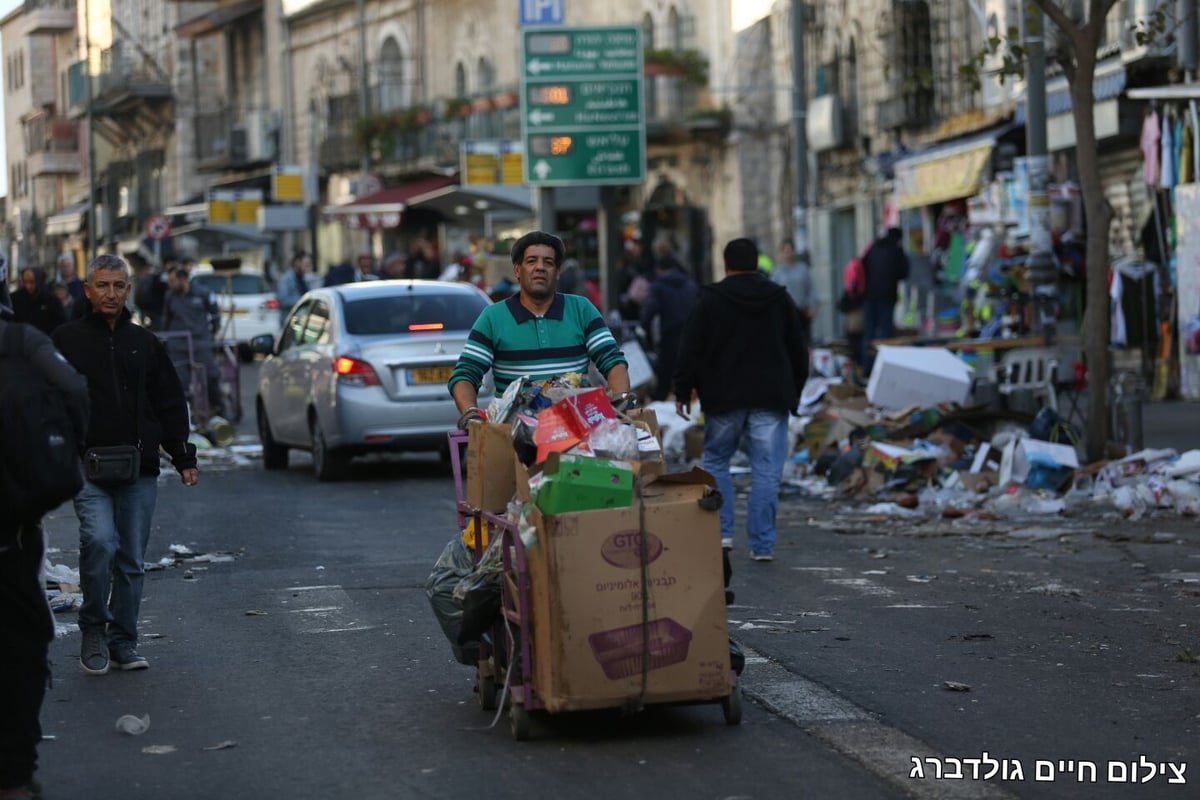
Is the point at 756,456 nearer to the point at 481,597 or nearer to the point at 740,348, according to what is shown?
the point at 740,348

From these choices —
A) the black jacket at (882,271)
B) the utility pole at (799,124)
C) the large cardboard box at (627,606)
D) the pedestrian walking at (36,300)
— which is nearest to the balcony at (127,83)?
the utility pole at (799,124)

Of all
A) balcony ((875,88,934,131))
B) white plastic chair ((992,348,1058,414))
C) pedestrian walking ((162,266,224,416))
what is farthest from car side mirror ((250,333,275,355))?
balcony ((875,88,934,131))

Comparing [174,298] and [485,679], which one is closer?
[485,679]

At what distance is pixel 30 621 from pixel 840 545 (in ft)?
24.6

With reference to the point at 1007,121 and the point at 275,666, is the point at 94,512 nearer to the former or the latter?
the point at 275,666

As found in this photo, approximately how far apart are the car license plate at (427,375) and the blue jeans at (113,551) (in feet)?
27.1

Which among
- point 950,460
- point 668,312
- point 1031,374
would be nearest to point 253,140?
point 668,312

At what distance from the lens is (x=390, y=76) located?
5753 centimetres

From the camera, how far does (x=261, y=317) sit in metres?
41.4

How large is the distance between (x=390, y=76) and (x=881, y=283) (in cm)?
3518

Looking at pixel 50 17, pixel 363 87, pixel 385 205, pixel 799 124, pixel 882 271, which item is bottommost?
pixel 882 271

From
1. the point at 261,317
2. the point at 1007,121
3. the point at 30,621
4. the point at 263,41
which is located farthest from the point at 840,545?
the point at 263,41

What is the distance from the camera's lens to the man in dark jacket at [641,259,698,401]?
2189 cm

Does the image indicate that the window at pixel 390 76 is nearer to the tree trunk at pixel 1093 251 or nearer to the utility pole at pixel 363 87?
the utility pole at pixel 363 87
